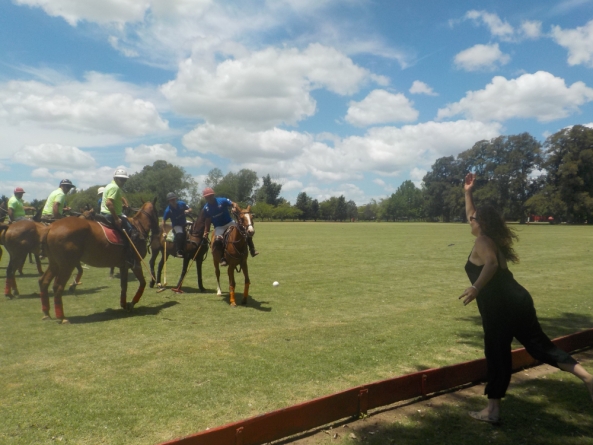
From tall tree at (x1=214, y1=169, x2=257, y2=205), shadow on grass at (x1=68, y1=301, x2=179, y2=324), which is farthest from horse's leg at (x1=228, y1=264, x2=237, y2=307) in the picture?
tall tree at (x1=214, y1=169, x2=257, y2=205)

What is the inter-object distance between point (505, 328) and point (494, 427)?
3.21 ft

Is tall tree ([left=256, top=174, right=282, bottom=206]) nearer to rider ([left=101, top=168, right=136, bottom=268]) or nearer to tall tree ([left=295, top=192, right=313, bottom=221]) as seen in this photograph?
tall tree ([left=295, top=192, right=313, bottom=221])

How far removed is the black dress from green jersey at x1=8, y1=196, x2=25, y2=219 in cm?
1420

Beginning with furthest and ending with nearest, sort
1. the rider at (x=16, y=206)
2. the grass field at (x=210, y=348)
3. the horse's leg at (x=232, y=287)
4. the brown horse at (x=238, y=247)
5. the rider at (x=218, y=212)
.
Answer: the rider at (x=16, y=206)
the rider at (x=218, y=212)
the brown horse at (x=238, y=247)
the horse's leg at (x=232, y=287)
the grass field at (x=210, y=348)

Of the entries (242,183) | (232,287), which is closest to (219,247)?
(232,287)

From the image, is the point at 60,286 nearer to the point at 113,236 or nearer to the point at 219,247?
the point at 113,236

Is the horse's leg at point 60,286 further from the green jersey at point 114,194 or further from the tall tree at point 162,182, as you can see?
the tall tree at point 162,182

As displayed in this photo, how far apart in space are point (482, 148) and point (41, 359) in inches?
3831

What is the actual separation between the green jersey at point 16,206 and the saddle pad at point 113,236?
671 centimetres

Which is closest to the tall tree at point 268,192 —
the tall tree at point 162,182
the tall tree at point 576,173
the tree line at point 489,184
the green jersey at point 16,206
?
the tree line at point 489,184

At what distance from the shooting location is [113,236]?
30.4 ft

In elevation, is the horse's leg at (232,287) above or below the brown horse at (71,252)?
below

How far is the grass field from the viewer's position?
4.68m

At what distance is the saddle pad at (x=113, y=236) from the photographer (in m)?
9.17
